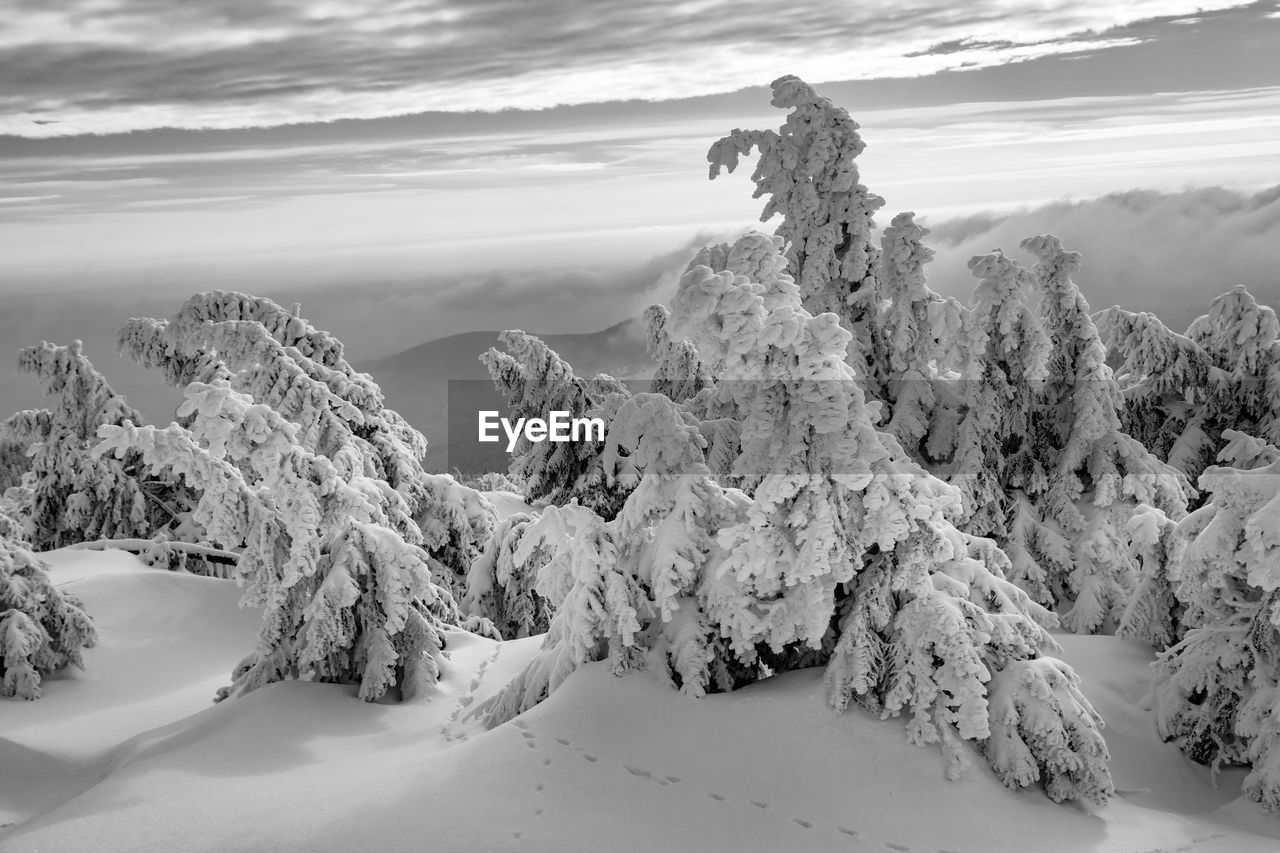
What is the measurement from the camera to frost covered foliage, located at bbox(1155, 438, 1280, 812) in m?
9.40

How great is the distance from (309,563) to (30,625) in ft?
16.7

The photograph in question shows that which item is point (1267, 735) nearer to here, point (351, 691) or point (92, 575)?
point (351, 691)

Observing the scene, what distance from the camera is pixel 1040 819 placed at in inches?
317

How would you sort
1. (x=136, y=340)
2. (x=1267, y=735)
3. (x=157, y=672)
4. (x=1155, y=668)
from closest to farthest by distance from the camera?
(x=1267, y=735) < (x=1155, y=668) < (x=157, y=672) < (x=136, y=340)

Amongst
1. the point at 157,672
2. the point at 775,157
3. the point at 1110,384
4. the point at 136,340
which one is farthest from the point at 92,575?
the point at 1110,384

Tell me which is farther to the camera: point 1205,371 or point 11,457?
point 11,457

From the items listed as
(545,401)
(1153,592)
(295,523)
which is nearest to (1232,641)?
(1153,592)

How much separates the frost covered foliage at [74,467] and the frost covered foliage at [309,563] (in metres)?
11.7

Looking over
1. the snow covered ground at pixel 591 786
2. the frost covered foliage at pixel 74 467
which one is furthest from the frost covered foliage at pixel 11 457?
the snow covered ground at pixel 591 786

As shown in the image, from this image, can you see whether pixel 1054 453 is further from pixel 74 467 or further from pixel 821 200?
pixel 74 467

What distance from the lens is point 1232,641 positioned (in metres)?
10.3

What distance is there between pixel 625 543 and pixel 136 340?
10.9 m

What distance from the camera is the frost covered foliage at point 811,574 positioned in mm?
8352

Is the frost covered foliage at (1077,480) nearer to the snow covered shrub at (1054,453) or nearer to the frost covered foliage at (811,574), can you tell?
the snow covered shrub at (1054,453)
